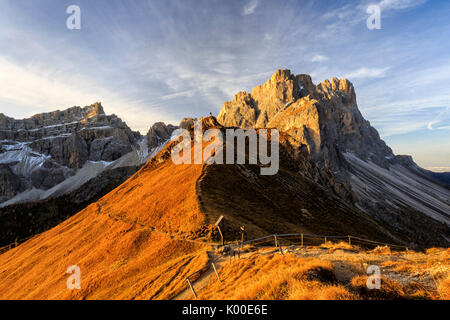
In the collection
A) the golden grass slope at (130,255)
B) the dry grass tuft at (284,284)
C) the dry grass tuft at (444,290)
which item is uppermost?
the dry grass tuft at (444,290)

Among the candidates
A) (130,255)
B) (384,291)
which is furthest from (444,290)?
(130,255)

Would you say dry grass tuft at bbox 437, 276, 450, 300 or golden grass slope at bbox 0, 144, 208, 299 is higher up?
dry grass tuft at bbox 437, 276, 450, 300

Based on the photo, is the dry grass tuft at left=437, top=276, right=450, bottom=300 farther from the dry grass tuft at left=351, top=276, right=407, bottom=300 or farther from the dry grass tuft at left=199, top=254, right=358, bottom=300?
the dry grass tuft at left=199, top=254, right=358, bottom=300

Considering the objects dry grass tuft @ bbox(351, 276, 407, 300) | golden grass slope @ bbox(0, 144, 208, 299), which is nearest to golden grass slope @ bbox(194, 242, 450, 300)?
dry grass tuft @ bbox(351, 276, 407, 300)

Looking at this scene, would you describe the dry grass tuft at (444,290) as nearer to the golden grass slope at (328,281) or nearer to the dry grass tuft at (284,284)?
the golden grass slope at (328,281)

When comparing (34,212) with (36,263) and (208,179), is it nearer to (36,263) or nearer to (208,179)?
(36,263)

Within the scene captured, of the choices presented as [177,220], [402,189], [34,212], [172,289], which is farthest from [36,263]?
[402,189]

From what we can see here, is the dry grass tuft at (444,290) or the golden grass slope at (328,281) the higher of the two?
Answer: the dry grass tuft at (444,290)

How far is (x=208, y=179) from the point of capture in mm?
38125

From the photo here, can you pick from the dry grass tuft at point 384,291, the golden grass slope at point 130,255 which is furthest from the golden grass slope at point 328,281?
the golden grass slope at point 130,255

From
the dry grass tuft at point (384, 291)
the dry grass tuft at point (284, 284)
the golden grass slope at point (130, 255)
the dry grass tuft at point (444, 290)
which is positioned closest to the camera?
the dry grass tuft at point (444, 290)

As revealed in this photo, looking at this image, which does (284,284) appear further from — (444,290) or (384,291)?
(444,290)

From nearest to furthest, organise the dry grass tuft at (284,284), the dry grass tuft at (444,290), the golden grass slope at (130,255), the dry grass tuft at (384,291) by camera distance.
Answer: the dry grass tuft at (444,290), the dry grass tuft at (284,284), the dry grass tuft at (384,291), the golden grass slope at (130,255)
